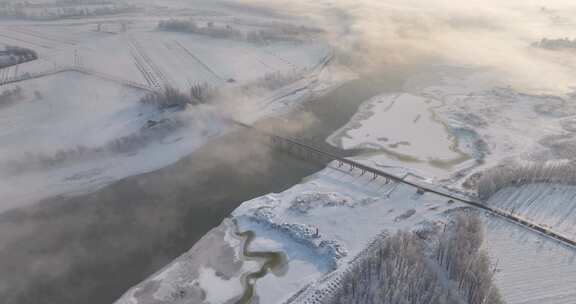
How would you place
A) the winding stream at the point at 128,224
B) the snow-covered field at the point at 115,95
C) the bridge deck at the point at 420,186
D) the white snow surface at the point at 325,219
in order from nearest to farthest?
the winding stream at the point at 128,224, the white snow surface at the point at 325,219, the bridge deck at the point at 420,186, the snow-covered field at the point at 115,95

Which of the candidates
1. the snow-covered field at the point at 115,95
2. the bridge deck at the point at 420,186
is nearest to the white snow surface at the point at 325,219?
the bridge deck at the point at 420,186

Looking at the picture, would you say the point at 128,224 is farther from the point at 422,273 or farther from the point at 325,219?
the point at 422,273

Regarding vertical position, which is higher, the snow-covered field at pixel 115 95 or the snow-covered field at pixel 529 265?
the snow-covered field at pixel 115 95

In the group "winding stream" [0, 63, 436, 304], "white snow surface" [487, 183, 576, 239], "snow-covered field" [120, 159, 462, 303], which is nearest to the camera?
"winding stream" [0, 63, 436, 304]

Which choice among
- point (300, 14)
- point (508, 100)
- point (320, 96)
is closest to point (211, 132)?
point (320, 96)

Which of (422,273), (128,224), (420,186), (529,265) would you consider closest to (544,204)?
(529,265)

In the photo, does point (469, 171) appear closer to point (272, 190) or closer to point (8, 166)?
point (272, 190)

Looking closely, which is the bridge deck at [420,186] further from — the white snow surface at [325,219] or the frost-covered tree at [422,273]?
the frost-covered tree at [422,273]

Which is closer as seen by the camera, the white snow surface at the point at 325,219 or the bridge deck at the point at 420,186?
the white snow surface at the point at 325,219

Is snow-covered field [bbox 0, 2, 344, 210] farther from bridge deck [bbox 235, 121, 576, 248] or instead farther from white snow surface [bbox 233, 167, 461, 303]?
white snow surface [bbox 233, 167, 461, 303]

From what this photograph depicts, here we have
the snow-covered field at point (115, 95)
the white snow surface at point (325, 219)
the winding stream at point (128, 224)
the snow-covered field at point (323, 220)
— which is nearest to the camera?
the winding stream at point (128, 224)

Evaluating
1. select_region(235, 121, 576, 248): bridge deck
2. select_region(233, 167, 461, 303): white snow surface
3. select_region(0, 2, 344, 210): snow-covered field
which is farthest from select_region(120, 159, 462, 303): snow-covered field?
select_region(0, 2, 344, 210): snow-covered field
